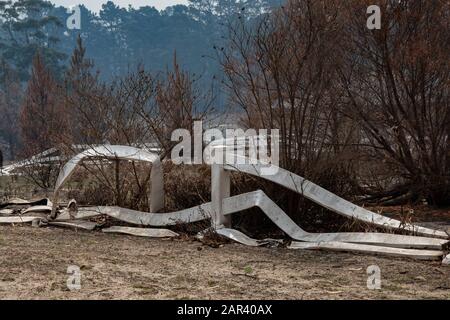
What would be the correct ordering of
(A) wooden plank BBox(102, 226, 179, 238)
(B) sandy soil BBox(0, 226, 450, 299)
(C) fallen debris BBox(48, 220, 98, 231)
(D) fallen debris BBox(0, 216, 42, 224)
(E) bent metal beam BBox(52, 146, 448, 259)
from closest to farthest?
1. (B) sandy soil BBox(0, 226, 450, 299)
2. (E) bent metal beam BBox(52, 146, 448, 259)
3. (A) wooden plank BBox(102, 226, 179, 238)
4. (C) fallen debris BBox(48, 220, 98, 231)
5. (D) fallen debris BBox(0, 216, 42, 224)

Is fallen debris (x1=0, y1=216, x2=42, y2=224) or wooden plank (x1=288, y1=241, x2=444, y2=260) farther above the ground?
fallen debris (x1=0, y1=216, x2=42, y2=224)

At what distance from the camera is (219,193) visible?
7.73 meters

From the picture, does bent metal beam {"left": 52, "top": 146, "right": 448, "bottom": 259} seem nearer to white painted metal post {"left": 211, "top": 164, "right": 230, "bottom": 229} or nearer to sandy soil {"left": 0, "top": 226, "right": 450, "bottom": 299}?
white painted metal post {"left": 211, "top": 164, "right": 230, "bottom": 229}

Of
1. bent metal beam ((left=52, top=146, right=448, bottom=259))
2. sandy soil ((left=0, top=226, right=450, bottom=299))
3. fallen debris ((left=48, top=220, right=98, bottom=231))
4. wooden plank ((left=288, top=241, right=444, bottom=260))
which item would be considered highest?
bent metal beam ((left=52, top=146, right=448, bottom=259))

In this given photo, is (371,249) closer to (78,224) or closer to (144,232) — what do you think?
(144,232)

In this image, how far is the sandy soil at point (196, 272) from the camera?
5062 millimetres

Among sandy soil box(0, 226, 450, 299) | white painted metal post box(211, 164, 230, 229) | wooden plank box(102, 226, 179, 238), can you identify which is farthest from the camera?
wooden plank box(102, 226, 179, 238)

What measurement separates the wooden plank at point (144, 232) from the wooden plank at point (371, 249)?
1541mm

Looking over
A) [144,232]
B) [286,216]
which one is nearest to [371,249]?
[286,216]

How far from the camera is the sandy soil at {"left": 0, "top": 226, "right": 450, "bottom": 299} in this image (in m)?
5.06

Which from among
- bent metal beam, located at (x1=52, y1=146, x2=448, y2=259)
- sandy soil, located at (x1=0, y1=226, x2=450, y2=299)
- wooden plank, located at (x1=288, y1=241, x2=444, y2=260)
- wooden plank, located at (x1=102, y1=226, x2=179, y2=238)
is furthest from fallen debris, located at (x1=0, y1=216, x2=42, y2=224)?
wooden plank, located at (x1=288, y1=241, x2=444, y2=260)

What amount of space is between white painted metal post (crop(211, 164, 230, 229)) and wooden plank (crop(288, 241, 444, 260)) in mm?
976

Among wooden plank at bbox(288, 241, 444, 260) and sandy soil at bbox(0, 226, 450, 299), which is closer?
sandy soil at bbox(0, 226, 450, 299)

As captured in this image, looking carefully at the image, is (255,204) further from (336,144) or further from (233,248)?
(336,144)
